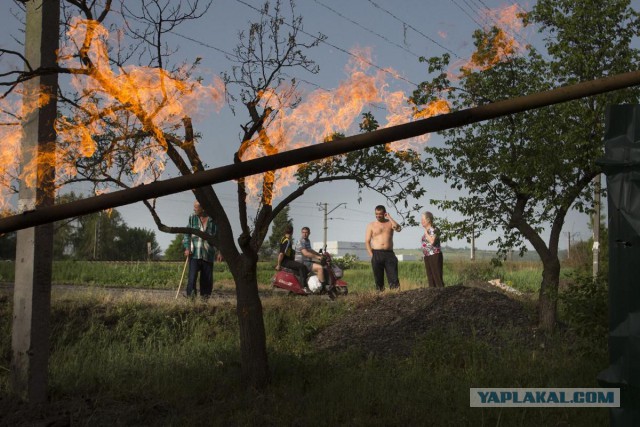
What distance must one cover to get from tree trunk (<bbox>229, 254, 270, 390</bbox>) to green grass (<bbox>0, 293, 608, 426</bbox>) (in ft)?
0.66

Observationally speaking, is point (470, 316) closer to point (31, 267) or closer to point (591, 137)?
point (591, 137)

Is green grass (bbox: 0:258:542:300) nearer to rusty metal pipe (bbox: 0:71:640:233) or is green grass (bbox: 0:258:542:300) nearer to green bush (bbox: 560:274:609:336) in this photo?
green bush (bbox: 560:274:609:336)

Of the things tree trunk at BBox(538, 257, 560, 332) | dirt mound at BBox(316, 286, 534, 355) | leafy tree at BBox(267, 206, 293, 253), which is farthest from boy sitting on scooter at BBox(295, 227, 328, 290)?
leafy tree at BBox(267, 206, 293, 253)

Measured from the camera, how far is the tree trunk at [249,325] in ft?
22.8

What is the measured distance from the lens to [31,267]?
5.89m

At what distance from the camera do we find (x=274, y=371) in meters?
7.37

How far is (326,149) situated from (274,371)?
530cm

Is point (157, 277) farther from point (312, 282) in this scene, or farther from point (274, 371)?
point (274, 371)

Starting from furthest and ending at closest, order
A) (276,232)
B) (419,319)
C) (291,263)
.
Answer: (276,232)
(291,263)
(419,319)

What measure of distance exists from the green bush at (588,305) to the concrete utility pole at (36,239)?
6311 mm

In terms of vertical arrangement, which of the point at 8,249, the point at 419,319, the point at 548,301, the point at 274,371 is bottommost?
the point at 274,371

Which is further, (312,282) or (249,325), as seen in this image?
(312,282)

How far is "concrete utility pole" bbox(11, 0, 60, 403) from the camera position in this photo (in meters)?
5.92

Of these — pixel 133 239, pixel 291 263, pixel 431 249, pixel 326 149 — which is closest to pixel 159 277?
pixel 291 263
